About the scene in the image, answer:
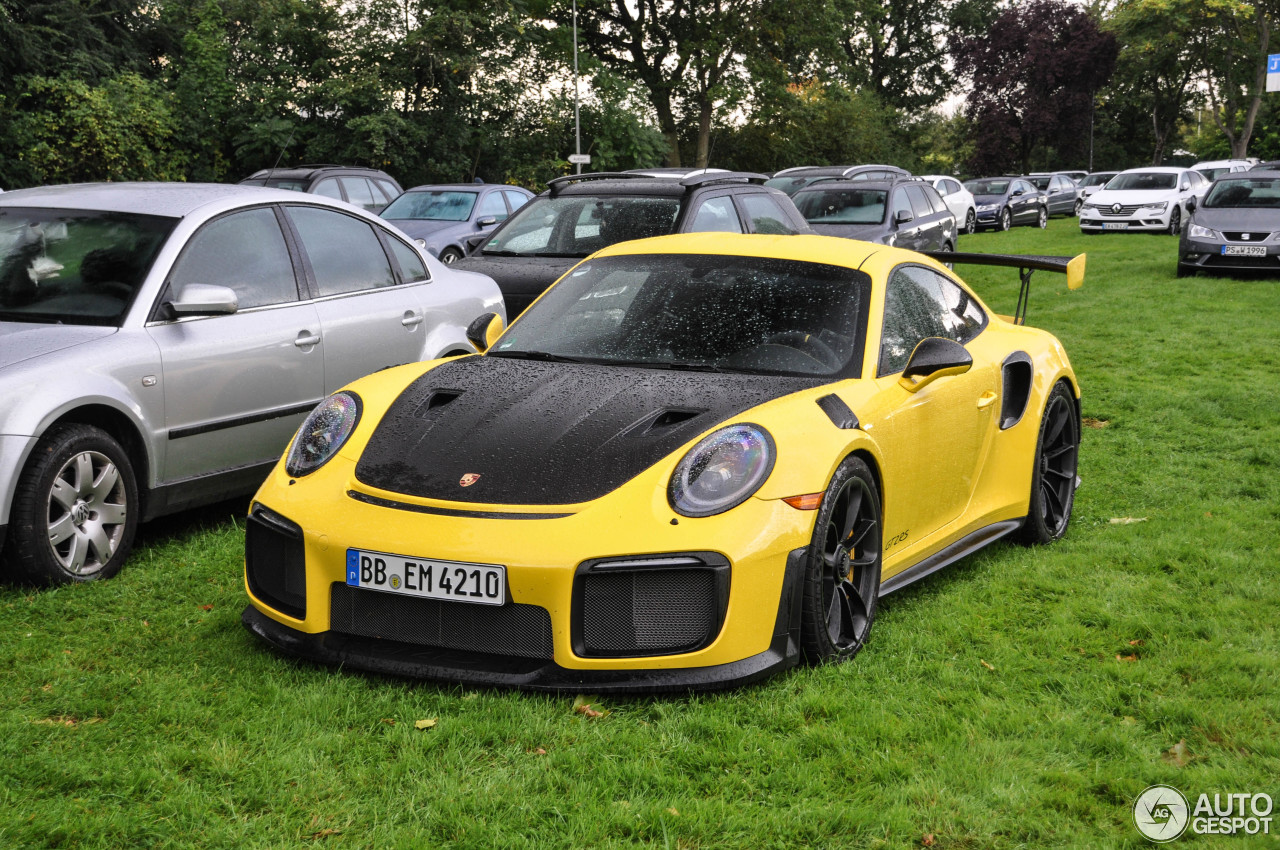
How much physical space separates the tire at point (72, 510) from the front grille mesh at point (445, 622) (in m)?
1.59

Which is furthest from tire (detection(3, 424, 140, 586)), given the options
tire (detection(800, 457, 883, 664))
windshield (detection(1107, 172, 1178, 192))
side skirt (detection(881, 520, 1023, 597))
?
windshield (detection(1107, 172, 1178, 192))

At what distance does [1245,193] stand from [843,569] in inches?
663

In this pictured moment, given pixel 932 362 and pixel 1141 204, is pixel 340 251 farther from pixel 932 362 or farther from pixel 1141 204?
pixel 1141 204

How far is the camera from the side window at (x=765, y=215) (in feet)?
34.6

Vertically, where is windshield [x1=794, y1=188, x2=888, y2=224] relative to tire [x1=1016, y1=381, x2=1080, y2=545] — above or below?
above

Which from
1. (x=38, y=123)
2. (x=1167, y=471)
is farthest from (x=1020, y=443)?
(x=38, y=123)

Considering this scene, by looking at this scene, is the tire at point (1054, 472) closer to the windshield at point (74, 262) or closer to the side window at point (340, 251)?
the side window at point (340, 251)

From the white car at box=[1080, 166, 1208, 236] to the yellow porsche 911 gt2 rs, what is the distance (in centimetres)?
2529

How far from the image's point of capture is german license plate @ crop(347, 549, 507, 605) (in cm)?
378

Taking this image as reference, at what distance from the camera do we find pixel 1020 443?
5.62 meters

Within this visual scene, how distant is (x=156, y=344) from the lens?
5.42 metres

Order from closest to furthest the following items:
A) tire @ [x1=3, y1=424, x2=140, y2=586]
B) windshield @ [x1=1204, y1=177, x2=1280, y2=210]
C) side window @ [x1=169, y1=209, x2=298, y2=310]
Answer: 1. tire @ [x1=3, y1=424, x2=140, y2=586]
2. side window @ [x1=169, y1=209, x2=298, y2=310]
3. windshield @ [x1=1204, y1=177, x2=1280, y2=210]

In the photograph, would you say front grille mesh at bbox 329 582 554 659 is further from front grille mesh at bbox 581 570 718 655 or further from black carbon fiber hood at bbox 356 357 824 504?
black carbon fiber hood at bbox 356 357 824 504

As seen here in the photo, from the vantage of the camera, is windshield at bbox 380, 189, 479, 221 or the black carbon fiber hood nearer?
the black carbon fiber hood
